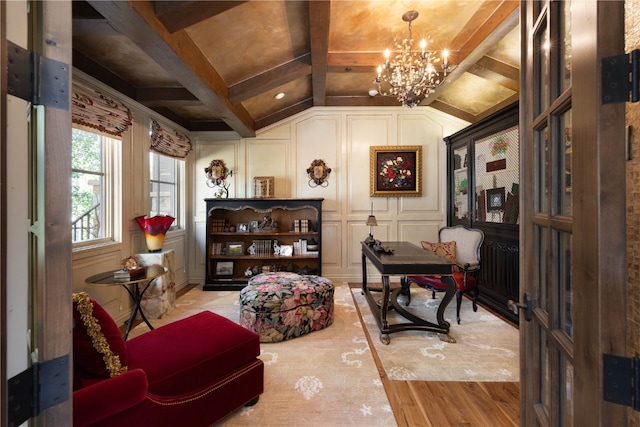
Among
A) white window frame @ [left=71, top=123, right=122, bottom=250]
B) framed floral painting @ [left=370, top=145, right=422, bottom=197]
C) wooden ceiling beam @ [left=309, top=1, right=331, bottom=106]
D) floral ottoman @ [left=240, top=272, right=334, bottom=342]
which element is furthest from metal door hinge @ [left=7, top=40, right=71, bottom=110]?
framed floral painting @ [left=370, top=145, right=422, bottom=197]

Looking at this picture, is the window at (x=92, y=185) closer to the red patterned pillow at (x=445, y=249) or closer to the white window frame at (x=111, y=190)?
the white window frame at (x=111, y=190)

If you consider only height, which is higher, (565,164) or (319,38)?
(319,38)

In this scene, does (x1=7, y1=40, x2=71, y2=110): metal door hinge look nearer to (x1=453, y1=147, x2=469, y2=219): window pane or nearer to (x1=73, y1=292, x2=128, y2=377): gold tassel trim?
(x1=73, y1=292, x2=128, y2=377): gold tassel trim

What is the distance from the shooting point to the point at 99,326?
128 cm

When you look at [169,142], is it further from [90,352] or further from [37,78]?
[37,78]

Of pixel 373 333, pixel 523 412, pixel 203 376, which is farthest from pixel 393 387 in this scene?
pixel 203 376

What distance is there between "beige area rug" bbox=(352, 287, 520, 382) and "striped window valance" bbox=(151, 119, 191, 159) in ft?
11.3

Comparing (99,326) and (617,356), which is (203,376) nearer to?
(99,326)

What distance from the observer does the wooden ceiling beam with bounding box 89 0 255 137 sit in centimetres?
172

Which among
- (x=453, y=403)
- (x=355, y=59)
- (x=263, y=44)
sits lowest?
(x=453, y=403)

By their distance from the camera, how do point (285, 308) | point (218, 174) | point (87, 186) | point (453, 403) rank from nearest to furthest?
point (453, 403) < point (285, 308) < point (87, 186) < point (218, 174)

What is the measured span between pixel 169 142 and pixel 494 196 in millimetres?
4489

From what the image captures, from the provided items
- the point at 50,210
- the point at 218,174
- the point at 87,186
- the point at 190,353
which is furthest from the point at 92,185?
the point at 50,210

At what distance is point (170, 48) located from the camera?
6.94ft
